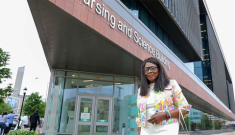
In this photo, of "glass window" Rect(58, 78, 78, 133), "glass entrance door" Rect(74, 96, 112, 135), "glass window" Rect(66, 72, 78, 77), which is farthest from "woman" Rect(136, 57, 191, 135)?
"glass window" Rect(66, 72, 78, 77)

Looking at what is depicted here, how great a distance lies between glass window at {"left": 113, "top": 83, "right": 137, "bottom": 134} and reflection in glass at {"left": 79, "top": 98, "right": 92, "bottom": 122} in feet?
4.82

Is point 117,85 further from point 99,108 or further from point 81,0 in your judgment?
point 81,0

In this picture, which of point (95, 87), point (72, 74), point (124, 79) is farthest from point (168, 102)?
point (72, 74)

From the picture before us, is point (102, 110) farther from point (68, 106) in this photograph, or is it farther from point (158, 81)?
point (158, 81)

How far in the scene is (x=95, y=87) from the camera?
441 inches

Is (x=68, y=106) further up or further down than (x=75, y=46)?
further down

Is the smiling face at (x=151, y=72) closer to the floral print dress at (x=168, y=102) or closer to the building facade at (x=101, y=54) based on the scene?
the floral print dress at (x=168, y=102)

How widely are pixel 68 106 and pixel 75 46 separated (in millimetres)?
4517

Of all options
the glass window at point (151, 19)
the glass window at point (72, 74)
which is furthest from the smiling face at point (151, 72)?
the glass window at point (151, 19)

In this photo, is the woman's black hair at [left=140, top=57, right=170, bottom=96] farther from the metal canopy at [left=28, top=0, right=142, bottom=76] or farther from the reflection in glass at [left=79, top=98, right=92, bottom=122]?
the reflection in glass at [left=79, top=98, right=92, bottom=122]

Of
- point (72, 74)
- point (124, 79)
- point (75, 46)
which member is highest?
point (75, 46)

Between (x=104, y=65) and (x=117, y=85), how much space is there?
6.90 feet

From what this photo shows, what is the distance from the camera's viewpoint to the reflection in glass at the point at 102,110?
10711 mm

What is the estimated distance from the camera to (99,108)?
1088 cm
